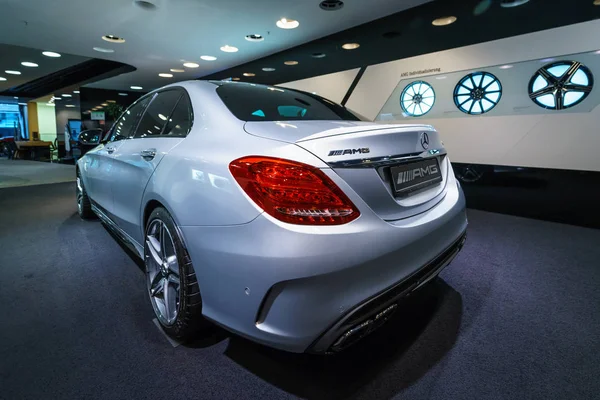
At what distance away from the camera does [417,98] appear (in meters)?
4.44

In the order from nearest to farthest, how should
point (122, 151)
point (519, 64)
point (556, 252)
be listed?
point (122, 151), point (556, 252), point (519, 64)

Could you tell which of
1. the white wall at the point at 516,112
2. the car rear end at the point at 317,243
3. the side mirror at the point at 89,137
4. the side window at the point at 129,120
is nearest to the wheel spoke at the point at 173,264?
the car rear end at the point at 317,243

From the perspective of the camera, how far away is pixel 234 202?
0.89 m

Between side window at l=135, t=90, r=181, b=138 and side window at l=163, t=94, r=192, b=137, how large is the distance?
0.07 m

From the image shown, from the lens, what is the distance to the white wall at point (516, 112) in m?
3.13

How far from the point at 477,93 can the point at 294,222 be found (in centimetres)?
408

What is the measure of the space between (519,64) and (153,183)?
13.6 feet

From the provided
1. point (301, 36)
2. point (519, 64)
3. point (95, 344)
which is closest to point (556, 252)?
point (519, 64)

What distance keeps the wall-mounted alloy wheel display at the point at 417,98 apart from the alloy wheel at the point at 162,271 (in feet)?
13.6

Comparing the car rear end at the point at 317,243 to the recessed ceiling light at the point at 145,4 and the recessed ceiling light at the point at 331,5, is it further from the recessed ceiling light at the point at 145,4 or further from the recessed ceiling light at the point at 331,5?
the recessed ceiling light at the point at 145,4

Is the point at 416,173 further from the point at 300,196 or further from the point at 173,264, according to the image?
the point at 173,264

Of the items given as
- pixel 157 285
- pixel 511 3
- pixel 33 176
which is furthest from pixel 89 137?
pixel 33 176

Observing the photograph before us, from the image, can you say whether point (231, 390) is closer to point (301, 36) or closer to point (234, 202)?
point (234, 202)

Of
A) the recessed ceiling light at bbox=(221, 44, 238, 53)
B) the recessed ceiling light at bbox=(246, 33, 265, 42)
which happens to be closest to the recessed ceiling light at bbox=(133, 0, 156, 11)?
the recessed ceiling light at bbox=(246, 33, 265, 42)
